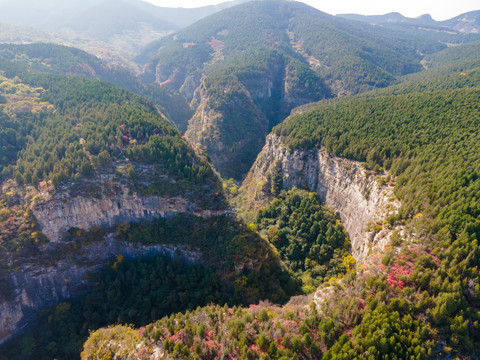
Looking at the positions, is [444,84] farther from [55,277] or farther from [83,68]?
[83,68]

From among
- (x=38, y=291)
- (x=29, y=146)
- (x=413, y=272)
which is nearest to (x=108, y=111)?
(x=29, y=146)

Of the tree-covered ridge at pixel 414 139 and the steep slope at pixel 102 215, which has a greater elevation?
the tree-covered ridge at pixel 414 139

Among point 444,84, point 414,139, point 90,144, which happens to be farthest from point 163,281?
point 444,84

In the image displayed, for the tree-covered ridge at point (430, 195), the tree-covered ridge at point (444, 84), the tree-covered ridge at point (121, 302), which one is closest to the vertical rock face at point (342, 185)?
the tree-covered ridge at point (430, 195)

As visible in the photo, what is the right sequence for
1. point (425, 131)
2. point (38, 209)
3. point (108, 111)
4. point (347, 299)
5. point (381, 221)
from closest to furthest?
point (347, 299) → point (381, 221) → point (38, 209) → point (425, 131) → point (108, 111)

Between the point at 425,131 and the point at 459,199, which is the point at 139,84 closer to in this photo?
the point at 425,131

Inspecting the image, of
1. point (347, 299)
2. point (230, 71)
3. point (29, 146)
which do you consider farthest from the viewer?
point (230, 71)

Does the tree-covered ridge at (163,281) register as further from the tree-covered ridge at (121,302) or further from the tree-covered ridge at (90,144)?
the tree-covered ridge at (90,144)
